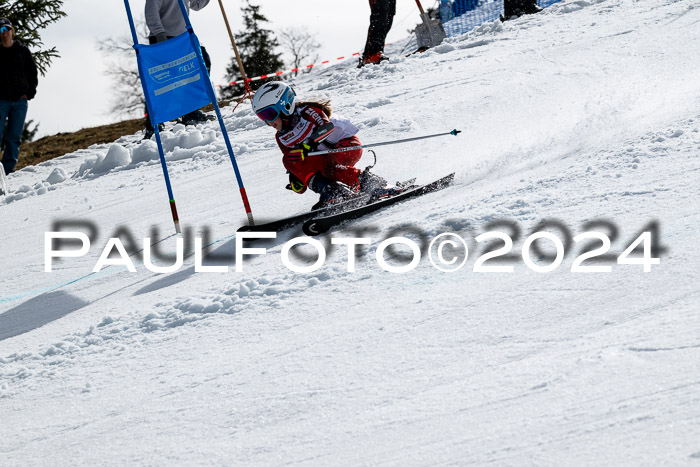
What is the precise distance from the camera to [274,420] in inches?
118

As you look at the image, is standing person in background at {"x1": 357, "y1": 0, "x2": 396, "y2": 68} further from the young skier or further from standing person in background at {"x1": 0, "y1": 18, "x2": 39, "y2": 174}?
the young skier

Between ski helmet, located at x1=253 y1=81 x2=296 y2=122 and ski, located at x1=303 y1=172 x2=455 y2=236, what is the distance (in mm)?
869

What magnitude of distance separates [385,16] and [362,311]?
10196mm

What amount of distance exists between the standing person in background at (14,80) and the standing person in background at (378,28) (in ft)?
19.0

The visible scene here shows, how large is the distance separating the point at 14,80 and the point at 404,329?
26.4 feet

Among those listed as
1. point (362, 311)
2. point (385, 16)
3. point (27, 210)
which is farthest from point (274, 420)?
point (385, 16)

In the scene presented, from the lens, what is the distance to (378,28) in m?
13.2

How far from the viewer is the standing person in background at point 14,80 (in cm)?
961

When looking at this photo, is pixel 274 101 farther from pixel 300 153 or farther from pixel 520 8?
pixel 520 8

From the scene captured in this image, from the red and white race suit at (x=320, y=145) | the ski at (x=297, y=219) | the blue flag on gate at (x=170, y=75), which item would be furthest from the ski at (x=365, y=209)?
the blue flag on gate at (x=170, y=75)

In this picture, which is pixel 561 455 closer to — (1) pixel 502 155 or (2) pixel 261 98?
(2) pixel 261 98

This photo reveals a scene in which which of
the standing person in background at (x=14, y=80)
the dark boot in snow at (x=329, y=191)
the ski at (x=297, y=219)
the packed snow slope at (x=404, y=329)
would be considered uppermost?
the standing person in background at (x=14, y=80)

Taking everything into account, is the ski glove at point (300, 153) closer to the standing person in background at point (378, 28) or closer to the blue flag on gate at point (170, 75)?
the blue flag on gate at point (170, 75)

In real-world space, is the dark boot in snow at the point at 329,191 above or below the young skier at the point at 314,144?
below
